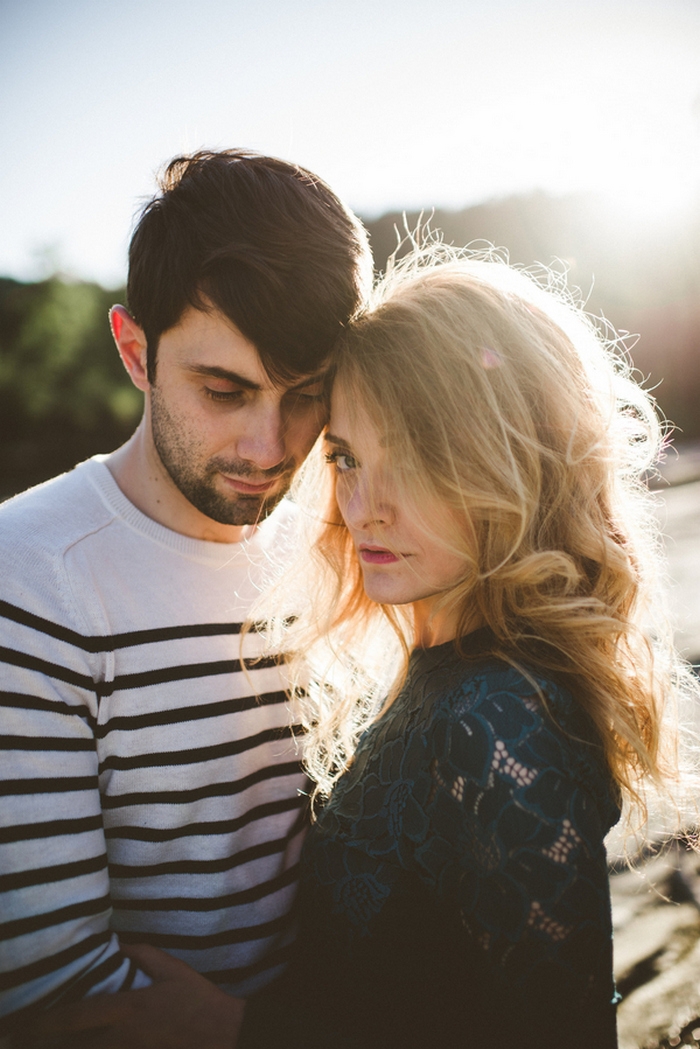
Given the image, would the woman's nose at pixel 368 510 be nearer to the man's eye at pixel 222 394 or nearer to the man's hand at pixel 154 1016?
the man's eye at pixel 222 394

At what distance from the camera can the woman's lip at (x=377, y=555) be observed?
5.83 feet

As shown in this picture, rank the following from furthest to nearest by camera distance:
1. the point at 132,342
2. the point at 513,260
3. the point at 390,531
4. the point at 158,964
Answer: the point at 513,260, the point at 132,342, the point at 390,531, the point at 158,964

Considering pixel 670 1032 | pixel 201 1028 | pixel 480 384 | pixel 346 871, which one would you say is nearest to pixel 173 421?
pixel 480 384

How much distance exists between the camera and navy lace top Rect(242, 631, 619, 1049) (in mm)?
1237

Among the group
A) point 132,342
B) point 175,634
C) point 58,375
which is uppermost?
point 132,342

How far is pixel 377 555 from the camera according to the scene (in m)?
1.81

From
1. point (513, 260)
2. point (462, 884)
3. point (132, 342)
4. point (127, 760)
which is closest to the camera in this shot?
point (462, 884)

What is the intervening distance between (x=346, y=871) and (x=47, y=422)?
105 ft

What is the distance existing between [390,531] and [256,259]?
2.85 feet

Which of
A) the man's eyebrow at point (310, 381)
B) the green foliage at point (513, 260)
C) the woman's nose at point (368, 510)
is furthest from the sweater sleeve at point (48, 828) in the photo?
the green foliage at point (513, 260)

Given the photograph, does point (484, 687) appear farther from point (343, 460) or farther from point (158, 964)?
point (158, 964)

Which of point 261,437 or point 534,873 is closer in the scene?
point 534,873

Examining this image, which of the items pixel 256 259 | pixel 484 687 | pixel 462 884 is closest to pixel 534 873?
pixel 462 884

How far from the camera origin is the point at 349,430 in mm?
1810
